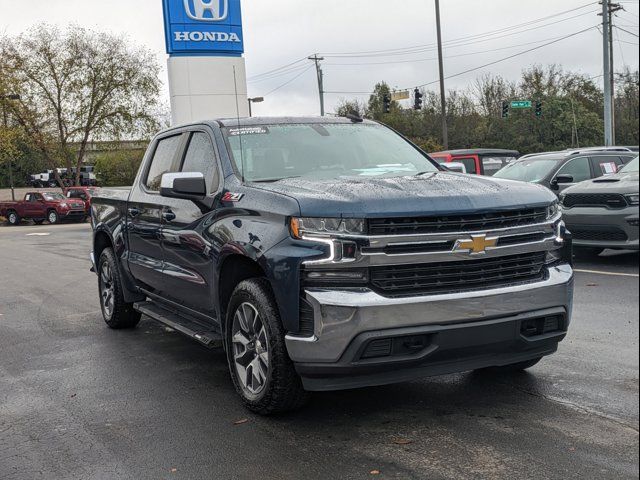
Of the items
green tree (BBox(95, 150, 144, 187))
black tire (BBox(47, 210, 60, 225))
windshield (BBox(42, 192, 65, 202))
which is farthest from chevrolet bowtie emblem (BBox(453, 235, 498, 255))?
green tree (BBox(95, 150, 144, 187))

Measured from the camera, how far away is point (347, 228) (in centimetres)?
372

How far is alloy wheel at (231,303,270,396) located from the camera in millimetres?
4176

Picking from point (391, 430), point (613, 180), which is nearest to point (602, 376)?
point (391, 430)

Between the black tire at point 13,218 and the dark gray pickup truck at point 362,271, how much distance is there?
1425 inches

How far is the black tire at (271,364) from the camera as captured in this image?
13.0 ft

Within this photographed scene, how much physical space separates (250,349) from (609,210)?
2639 millimetres

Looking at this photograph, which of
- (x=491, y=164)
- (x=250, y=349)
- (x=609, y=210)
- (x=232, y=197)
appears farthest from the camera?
(x=491, y=164)

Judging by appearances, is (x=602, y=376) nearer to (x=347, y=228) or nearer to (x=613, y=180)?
(x=347, y=228)

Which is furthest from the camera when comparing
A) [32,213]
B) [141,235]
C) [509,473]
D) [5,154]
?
[5,154]

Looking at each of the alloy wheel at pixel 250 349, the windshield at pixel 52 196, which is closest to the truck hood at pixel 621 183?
the alloy wheel at pixel 250 349

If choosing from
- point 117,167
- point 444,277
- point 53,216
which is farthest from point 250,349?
point 117,167

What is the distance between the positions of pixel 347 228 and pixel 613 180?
6.29ft

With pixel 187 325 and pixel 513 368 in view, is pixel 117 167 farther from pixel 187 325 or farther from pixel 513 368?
pixel 513 368

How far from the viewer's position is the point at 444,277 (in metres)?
3.72
